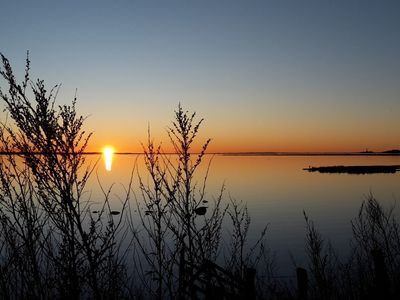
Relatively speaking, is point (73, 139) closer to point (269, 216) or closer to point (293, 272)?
point (293, 272)

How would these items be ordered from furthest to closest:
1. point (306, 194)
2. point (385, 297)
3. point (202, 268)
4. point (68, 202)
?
point (306, 194) < point (385, 297) < point (202, 268) < point (68, 202)

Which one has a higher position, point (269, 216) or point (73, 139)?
point (73, 139)

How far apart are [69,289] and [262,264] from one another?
824 inches

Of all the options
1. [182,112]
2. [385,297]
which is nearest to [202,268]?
[182,112]

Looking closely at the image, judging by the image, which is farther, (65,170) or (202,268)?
(202,268)

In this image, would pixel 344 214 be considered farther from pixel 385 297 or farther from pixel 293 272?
pixel 385 297

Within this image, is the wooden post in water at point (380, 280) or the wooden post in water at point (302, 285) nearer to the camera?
the wooden post in water at point (380, 280)

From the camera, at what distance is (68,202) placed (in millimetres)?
5383

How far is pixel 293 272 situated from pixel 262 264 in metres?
2.10

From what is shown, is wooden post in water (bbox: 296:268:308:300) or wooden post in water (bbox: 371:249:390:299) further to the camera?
wooden post in water (bbox: 296:268:308:300)

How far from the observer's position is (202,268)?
7.87 m

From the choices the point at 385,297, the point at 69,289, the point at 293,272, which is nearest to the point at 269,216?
the point at 293,272

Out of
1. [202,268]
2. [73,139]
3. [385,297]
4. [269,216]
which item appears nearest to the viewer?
[73,139]

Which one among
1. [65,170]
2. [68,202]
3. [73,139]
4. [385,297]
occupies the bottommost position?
[385,297]
